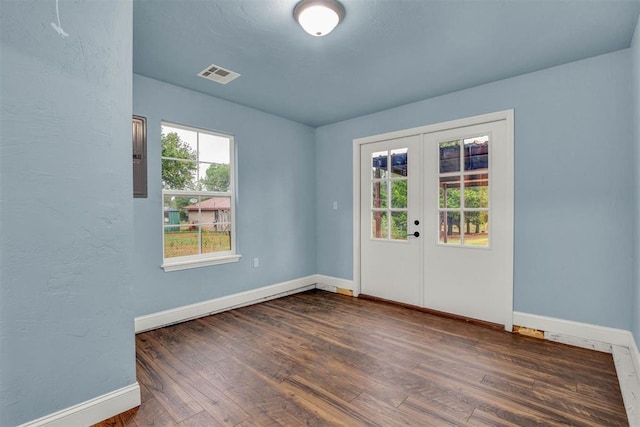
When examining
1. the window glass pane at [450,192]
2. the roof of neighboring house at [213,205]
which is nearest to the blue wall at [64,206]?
the roof of neighboring house at [213,205]

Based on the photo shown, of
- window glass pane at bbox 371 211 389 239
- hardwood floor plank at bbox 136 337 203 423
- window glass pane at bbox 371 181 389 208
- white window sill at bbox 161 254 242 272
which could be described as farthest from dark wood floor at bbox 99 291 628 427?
window glass pane at bbox 371 181 389 208

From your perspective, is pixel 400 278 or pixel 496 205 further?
pixel 400 278

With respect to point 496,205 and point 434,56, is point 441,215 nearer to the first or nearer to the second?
point 496,205

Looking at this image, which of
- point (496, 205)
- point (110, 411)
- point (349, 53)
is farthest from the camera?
point (496, 205)

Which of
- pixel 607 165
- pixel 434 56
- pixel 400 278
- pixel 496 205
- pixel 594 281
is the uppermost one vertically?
pixel 434 56

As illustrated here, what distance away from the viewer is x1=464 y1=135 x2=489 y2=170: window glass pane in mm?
3262

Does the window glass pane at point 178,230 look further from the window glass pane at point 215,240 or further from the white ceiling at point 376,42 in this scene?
the white ceiling at point 376,42

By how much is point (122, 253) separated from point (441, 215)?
310 centimetres

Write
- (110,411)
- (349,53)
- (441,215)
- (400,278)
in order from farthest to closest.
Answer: (400,278) → (441,215) → (349,53) → (110,411)

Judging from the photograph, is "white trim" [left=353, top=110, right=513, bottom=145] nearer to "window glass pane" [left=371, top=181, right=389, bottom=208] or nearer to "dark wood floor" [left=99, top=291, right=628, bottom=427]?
"window glass pane" [left=371, top=181, right=389, bottom=208]

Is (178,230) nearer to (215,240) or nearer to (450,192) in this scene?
(215,240)

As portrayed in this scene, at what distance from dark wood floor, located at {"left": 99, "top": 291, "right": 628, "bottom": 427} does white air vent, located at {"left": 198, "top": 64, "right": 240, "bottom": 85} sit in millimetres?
2487

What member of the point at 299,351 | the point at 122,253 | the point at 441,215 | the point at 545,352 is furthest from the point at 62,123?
the point at 545,352

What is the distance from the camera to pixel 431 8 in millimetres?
2010
